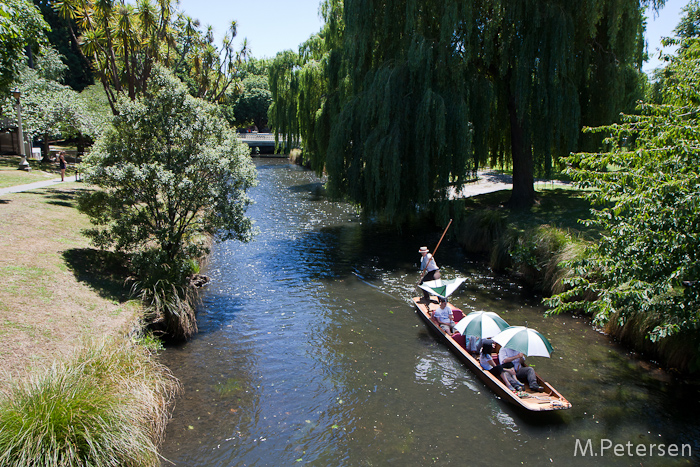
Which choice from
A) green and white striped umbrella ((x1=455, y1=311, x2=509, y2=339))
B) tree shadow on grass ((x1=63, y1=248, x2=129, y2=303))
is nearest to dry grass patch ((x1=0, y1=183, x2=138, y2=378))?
tree shadow on grass ((x1=63, y1=248, x2=129, y2=303))

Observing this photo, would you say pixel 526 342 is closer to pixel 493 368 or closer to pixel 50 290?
pixel 493 368

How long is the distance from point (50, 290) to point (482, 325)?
980 cm

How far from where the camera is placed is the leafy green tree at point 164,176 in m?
12.3

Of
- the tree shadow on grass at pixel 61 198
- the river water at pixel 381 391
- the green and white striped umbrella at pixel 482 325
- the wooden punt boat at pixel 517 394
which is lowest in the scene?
the river water at pixel 381 391

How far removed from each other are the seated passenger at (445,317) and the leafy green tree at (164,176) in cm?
590

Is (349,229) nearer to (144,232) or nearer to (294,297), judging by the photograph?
(294,297)

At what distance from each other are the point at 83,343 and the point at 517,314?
10.8 m

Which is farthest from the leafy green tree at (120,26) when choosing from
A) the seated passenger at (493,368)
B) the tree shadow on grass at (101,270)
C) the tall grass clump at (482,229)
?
the seated passenger at (493,368)

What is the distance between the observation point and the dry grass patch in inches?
343

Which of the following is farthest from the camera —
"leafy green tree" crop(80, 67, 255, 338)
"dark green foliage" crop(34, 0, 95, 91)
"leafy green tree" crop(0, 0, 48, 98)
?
"dark green foliage" crop(34, 0, 95, 91)

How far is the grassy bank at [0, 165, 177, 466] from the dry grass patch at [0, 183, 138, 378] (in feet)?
0.06

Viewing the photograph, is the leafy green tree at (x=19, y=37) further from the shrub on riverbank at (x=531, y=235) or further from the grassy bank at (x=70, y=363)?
the shrub on riverbank at (x=531, y=235)

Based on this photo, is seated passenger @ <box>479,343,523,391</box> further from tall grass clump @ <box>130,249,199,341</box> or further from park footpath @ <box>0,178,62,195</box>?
park footpath @ <box>0,178,62,195</box>

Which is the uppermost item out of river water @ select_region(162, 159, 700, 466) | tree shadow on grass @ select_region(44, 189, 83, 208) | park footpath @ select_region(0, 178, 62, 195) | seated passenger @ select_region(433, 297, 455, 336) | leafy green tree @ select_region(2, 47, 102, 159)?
leafy green tree @ select_region(2, 47, 102, 159)
